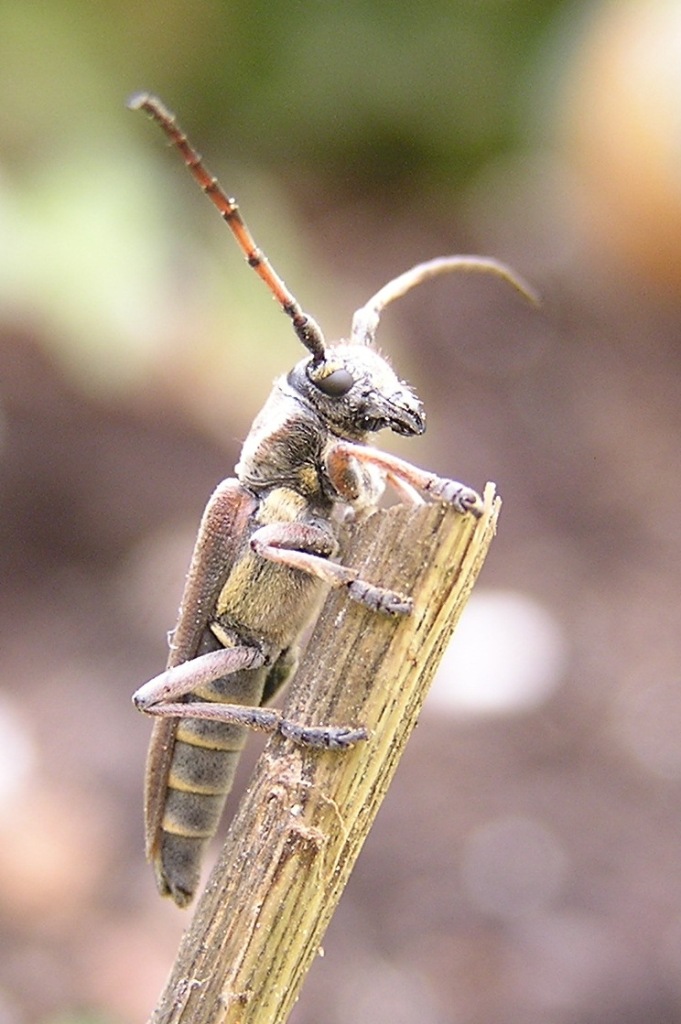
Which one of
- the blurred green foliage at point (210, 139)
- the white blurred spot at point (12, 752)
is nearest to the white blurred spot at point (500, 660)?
the white blurred spot at point (12, 752)

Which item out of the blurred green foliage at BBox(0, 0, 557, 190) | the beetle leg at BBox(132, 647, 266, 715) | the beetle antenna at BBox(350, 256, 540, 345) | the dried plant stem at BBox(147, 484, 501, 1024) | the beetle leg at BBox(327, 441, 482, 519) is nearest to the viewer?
the dried plant stem at BBox(147, 484, 501, 1024)

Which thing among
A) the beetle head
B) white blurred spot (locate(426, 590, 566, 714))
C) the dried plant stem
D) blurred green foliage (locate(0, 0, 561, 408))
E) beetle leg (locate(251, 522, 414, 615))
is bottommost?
the dried plant stem

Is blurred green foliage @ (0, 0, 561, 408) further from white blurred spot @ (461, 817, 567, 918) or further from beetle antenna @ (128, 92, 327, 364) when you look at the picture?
beetle antenna @ (128, 92, 327, 364)

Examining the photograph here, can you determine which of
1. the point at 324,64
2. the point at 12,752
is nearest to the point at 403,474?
the point at 12,752

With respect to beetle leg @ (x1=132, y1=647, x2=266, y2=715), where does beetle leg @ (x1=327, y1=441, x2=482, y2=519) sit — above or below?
above

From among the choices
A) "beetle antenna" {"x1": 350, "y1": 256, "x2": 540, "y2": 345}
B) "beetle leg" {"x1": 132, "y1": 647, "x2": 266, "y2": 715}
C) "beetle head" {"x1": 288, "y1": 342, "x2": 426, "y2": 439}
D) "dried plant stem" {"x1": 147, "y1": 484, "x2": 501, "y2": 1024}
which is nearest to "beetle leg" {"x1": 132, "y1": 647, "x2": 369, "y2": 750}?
"beetle leg" {"x1": 132, "y1": 647, "x2": 266, "y2": 715}

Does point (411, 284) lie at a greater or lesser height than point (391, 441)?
lesser

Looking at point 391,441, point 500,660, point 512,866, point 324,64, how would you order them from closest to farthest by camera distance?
point 512,866 < point 500,660 < point 391,441 < point 324,64

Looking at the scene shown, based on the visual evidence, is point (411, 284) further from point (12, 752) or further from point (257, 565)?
point (12, 752)

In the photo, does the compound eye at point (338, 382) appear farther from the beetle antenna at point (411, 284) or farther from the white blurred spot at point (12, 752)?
the white blurred spot at point (12, 752)
